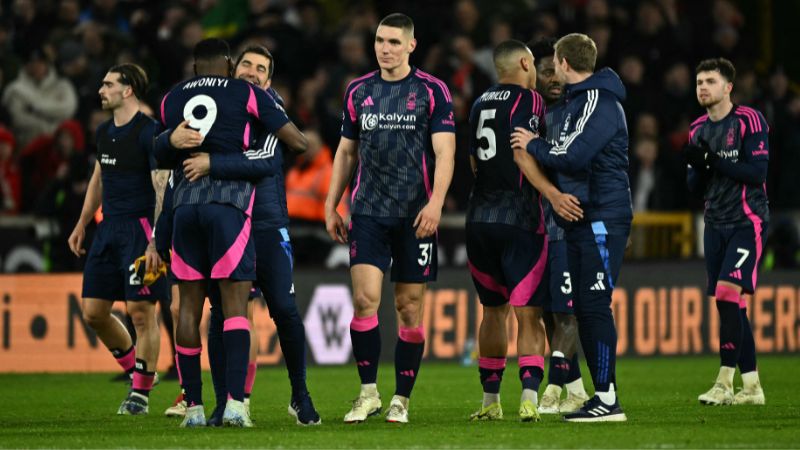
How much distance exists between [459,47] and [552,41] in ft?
28.5

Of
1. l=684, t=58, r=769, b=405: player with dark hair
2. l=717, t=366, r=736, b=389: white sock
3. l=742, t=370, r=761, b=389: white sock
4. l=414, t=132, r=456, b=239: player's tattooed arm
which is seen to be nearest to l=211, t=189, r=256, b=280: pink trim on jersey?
l=414, t=132, r=456, b=239: player's tattooed arm

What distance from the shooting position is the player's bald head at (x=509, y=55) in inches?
402

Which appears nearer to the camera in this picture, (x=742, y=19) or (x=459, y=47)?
(x=459, y=47)

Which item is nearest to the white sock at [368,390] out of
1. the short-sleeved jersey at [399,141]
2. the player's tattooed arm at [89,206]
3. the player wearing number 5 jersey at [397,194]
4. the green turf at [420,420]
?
the player wearing number 5 jersey at [397,194]

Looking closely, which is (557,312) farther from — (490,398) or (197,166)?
(197,166)

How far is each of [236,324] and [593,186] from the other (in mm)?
2267

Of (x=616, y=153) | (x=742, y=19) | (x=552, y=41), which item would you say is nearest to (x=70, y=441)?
(x=616, y=153)

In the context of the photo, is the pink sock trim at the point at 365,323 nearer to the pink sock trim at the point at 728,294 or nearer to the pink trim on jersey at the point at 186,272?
the pink trim on jersey at the point at 186,272

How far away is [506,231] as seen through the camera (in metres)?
10.1

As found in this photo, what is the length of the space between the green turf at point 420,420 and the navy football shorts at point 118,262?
84 cm

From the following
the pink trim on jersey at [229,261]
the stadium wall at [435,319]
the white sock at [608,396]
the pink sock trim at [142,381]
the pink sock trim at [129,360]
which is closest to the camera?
the pink trim on jersey at [229,261]

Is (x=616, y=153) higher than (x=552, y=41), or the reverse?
(x=552, y=41)

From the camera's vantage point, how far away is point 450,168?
9.98 metres

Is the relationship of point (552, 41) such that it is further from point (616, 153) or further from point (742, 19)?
point (742, 19)
